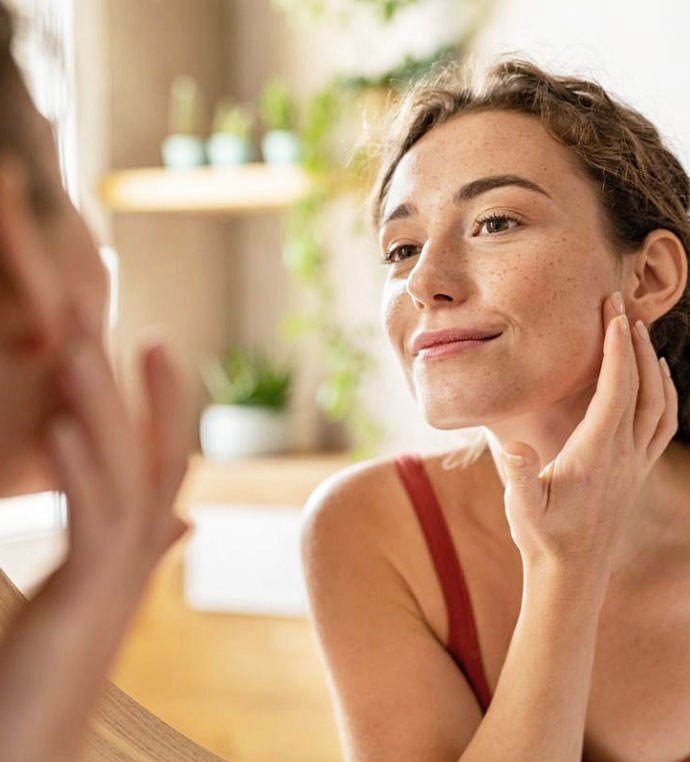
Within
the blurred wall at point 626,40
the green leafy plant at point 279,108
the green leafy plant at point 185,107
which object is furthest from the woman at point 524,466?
the green leafy plant at point 185,107

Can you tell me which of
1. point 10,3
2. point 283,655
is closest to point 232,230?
point 283,655

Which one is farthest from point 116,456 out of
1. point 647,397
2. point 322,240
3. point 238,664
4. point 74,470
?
point 322,240

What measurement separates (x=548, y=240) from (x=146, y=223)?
226 centimetres

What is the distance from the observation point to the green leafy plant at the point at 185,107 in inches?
111

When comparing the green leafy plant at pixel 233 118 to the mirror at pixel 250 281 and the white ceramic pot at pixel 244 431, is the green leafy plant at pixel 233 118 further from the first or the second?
the white ceramic pot at pixel 244 431

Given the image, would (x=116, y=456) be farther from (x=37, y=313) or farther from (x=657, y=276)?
(x=657, y=276)

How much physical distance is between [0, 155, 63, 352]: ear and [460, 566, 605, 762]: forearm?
55 centimetres

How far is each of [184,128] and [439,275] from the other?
2146 millimetres

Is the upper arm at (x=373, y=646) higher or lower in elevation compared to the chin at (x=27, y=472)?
higher

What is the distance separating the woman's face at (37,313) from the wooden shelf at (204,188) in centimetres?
247

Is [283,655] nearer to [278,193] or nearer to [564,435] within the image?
[278,193]

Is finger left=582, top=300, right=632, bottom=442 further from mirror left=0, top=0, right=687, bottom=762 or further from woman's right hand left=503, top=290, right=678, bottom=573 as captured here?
mirror left=0, top=0, right=687, bottom=762

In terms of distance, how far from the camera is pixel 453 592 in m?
0.92

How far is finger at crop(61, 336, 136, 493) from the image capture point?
0.26m
